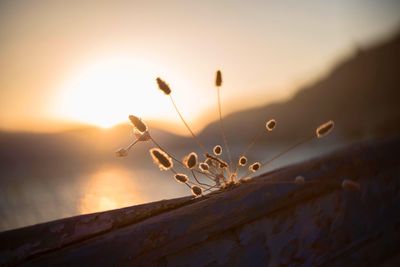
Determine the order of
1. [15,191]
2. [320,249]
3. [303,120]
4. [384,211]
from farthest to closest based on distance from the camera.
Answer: [303,120] < [15,191] < [384,211] < [320,249]

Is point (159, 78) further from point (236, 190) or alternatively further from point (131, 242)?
point (131, 242)

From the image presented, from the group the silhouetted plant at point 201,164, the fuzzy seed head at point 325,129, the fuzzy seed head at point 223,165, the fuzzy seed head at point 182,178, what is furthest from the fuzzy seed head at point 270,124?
the fuzzy seed head at point 182,178

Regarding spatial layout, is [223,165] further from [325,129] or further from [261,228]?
[325,129]

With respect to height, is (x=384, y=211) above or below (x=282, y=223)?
below

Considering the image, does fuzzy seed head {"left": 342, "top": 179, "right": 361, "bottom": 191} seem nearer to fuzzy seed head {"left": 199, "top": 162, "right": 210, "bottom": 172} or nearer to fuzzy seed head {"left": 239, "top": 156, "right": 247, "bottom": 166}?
fuzzy seed head {"left": 239, "top": 156, "right": 247, "bottom": 166}

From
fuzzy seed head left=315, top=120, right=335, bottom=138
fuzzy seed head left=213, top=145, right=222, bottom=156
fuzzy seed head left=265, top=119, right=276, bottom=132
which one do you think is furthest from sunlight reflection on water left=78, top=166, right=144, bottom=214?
fuzzy seed head left=315, top=120, right=335, bottom=138

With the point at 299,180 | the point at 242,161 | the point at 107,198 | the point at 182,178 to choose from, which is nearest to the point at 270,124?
the point at 242,161

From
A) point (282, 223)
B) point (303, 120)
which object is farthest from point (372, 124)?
point (282, 223)
